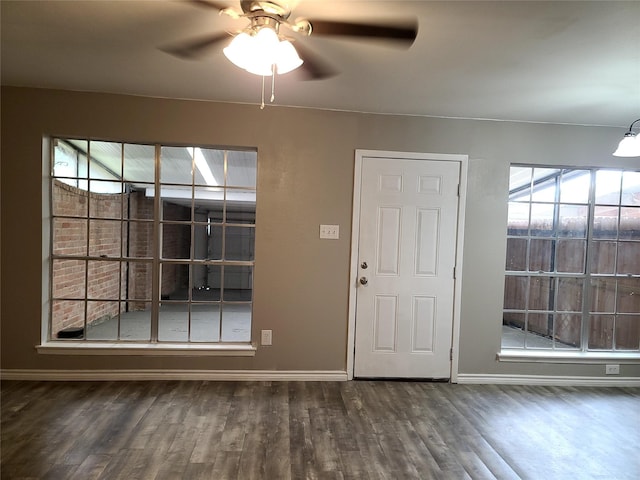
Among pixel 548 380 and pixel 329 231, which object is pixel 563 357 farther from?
pixel 329 231

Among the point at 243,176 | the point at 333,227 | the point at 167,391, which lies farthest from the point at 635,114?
the point at 167,391

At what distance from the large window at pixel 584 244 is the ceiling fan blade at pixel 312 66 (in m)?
2.05

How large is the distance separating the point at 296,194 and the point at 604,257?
296cm

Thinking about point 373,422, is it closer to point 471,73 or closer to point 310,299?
point 310,299

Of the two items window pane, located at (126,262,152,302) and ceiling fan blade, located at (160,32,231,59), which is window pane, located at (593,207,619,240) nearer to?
ceiling fan blade, located at (160,32,231,59)

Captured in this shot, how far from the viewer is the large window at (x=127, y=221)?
293 centimetres

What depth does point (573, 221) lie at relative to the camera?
10.5 ft

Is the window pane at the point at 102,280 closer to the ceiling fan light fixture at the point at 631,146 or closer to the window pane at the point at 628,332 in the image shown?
the ceiling fan light fixture at the point at 631,146

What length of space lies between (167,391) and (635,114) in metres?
4.38

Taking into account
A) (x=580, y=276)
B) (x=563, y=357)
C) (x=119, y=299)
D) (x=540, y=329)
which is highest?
(x=580, y=276)

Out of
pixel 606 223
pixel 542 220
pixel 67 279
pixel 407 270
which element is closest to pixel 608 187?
pixel 606 223

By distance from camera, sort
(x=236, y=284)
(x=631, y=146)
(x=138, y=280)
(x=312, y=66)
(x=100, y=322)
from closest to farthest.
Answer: (x=312, y=66), (x=631, y=146), (x=138, y=280), (x=100, y=322), (x=236, y=284)

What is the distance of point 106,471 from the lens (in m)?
1.81

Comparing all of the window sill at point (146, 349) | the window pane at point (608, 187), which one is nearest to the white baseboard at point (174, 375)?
the window sill at point (146, 349)
